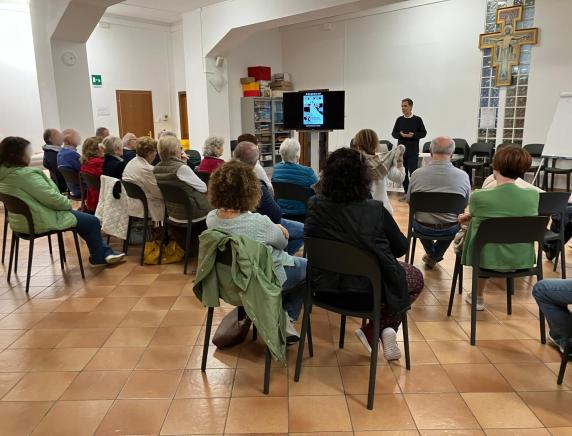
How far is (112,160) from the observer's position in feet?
14.2

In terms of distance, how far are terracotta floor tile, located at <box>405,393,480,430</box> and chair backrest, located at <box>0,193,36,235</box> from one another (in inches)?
115

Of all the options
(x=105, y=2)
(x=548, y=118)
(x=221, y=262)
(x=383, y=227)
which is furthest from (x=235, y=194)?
(x=548, y=118)

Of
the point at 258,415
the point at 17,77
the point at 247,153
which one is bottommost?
the point at 258,415

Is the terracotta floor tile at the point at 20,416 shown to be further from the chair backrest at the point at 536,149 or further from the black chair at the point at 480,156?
the chair backrest at the point at 536,149

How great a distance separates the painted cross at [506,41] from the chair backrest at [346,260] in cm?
657

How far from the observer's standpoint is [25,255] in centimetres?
444

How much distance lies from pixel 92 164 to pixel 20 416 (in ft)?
9.85

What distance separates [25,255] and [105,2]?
3.67 metres

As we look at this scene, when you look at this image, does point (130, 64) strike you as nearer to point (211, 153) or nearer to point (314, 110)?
point (314, 110)

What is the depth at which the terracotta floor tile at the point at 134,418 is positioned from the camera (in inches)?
76.2

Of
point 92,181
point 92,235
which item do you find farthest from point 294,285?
point 92,181

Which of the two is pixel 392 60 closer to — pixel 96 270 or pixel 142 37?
pixel 142 37

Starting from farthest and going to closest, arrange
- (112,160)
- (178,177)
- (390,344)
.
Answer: (112,160) → (178,177) → (390,344)

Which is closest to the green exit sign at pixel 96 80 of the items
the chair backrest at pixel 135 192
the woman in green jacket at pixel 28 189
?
the chair backrest at pixel 135 192
